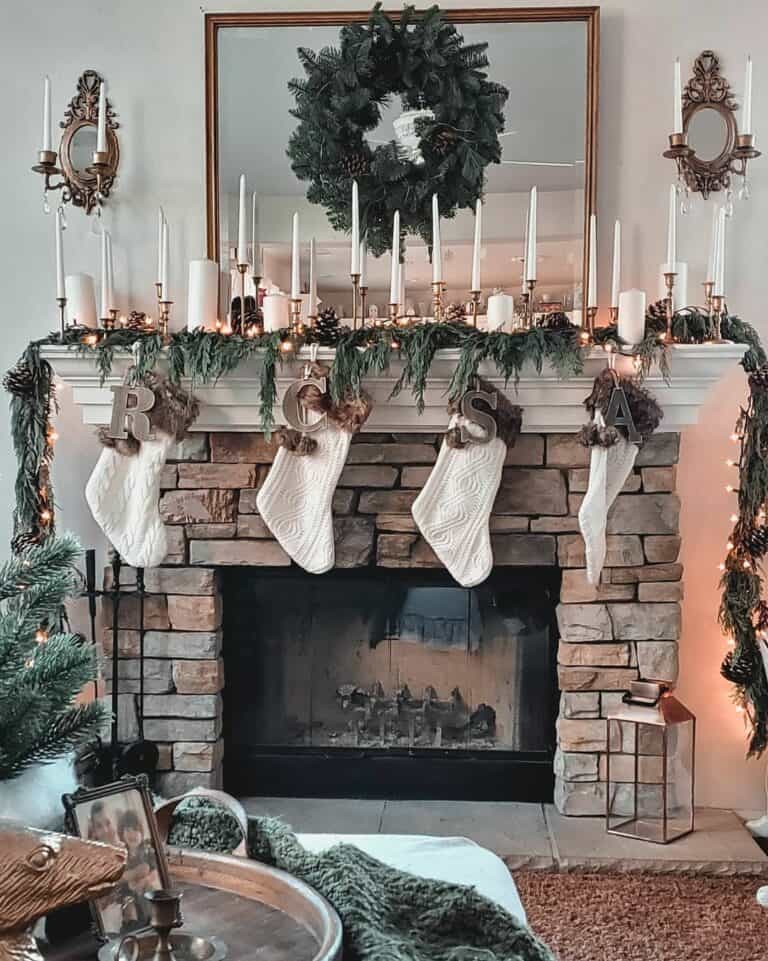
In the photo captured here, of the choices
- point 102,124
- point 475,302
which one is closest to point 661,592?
point 475,302

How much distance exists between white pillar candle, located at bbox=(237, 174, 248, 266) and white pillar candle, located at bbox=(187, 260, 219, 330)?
3.0 inches

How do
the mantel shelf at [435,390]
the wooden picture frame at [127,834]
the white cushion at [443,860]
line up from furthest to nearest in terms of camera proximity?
the mantel shelf at [435,390]
the white cushion at [443,860]
the wooden picture frame at [127,834]

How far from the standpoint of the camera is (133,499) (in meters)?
2.61

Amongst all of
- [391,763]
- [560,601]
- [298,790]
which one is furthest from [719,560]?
[298,790]

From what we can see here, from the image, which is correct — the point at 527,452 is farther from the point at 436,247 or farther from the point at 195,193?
the point at 195,193

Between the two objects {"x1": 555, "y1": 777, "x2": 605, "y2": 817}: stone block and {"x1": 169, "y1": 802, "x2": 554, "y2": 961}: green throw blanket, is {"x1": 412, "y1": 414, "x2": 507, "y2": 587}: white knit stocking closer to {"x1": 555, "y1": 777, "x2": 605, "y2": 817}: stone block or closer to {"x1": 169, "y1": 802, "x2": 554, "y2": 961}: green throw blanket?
{"x1": 555, "y1": 777, "x2": 605, "y2": 817}: stone block

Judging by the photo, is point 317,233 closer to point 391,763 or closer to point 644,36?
point 644,36

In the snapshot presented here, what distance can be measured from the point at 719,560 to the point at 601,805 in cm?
75

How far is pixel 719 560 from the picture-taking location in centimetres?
281

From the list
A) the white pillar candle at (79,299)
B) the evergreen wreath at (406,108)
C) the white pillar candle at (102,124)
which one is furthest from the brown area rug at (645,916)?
the white pillar candle at (102,124)

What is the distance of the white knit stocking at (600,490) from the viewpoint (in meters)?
2.52

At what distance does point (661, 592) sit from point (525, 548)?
385 mm

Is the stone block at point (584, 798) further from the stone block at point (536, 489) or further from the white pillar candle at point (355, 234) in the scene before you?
the white pillar candle at point (355, 234)

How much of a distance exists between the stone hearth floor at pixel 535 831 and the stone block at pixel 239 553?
69cm
